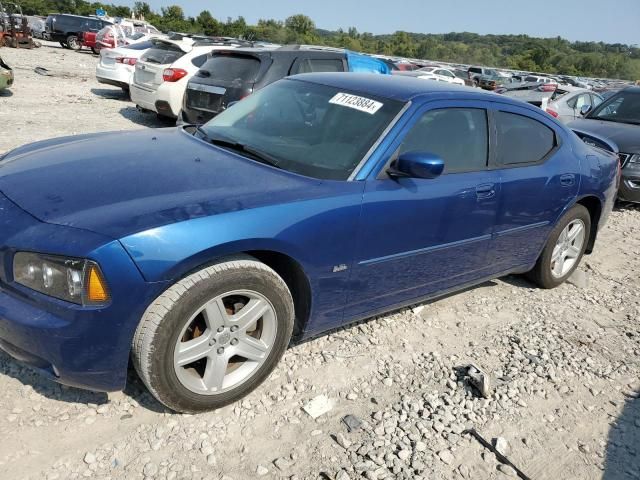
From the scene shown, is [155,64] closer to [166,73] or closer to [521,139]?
[166,73]

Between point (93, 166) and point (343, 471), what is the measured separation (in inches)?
78.9

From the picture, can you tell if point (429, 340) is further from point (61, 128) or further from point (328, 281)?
point (61, 128)

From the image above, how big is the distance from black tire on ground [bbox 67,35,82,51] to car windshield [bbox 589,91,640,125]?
28333mm

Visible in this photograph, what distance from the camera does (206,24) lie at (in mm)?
68375

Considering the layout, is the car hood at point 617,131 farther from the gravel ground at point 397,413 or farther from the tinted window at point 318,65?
the gravel ground at point 397,413

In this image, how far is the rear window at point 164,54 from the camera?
9.29 metres

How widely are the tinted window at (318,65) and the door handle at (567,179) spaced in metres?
4.62

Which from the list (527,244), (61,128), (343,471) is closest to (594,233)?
(527,244)

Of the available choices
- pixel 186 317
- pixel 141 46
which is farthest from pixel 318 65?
pixel 186 317

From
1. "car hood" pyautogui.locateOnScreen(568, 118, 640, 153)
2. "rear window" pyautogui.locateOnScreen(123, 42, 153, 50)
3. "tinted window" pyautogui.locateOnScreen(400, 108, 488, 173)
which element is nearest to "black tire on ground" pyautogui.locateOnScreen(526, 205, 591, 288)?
"tinted window" pyautogui.locateOnScreen(400, 108, 488, 173)

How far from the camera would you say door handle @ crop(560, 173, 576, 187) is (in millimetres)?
4021

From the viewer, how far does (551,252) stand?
432cm

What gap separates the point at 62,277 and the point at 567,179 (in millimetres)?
3689

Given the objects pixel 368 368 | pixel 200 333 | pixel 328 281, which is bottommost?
pixel 368 368
